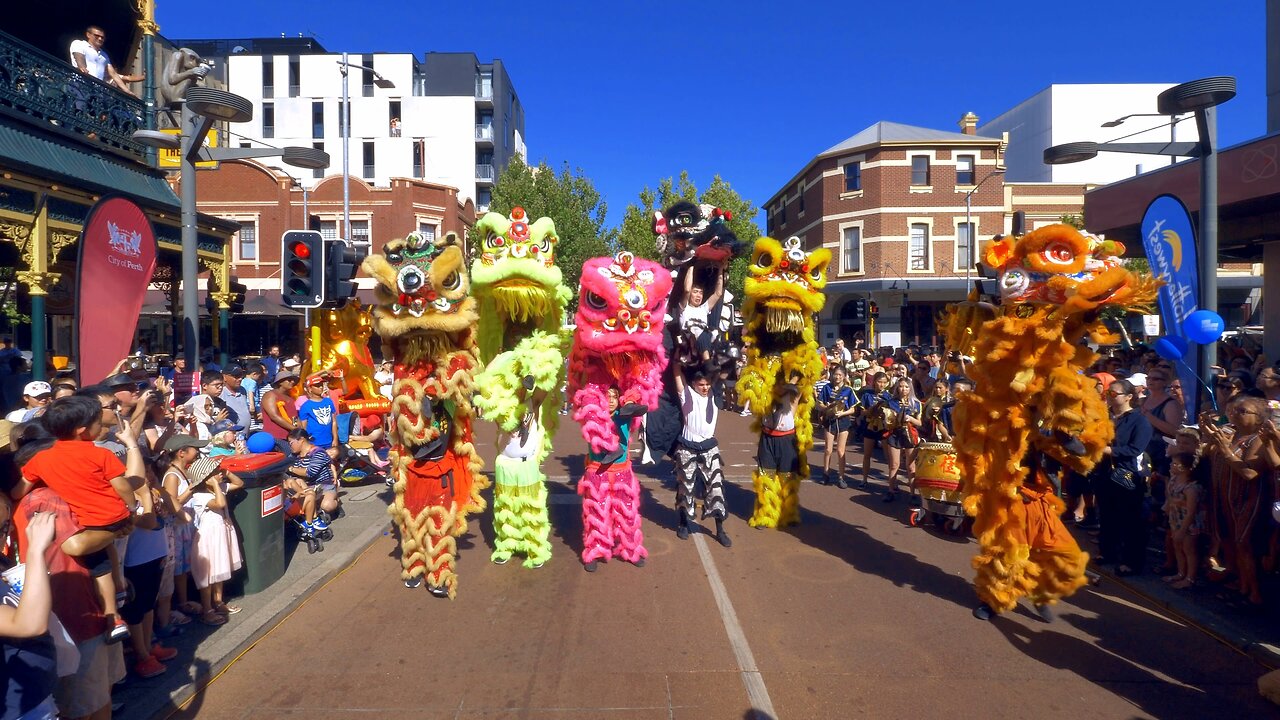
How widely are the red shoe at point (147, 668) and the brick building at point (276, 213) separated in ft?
77.9

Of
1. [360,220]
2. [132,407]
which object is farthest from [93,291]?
[360,220]

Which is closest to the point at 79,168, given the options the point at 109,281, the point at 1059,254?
the point at 109,281

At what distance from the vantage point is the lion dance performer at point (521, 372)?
235 inches

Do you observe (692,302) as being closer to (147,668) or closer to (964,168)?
(147,668)

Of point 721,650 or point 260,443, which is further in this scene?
point 260,443

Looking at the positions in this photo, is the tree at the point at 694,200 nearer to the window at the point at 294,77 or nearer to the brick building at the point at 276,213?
the brick building at the point at 276,213

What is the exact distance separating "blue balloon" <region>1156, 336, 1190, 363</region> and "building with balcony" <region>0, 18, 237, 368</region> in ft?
31.1

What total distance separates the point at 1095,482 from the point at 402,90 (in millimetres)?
40520

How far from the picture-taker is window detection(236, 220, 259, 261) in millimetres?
27531

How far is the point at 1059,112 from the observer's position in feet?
122

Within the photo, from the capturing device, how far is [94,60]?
949cm

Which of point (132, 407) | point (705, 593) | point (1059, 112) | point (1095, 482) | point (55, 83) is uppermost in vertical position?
point (1059, 112)

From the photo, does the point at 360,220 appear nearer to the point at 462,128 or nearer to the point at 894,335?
the point at 462,128

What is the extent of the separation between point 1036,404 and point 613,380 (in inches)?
134
